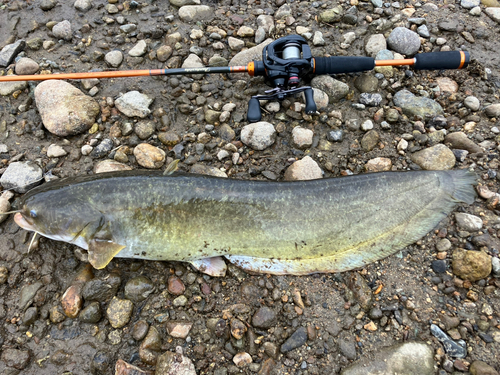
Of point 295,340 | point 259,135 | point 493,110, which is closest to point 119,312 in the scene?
point 295,340


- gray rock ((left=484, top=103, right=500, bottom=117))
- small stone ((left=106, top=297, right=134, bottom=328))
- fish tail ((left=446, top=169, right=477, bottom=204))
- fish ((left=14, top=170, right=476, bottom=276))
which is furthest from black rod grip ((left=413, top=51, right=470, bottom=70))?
small stone ((left=106, top=297, right=134, bottom=328))

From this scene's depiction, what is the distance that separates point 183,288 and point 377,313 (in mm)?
1912

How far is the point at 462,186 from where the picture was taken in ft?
10.8

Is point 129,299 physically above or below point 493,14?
below

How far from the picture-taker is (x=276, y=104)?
13.1 ft

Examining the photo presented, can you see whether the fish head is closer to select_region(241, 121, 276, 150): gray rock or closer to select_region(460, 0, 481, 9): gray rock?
select_region(241, 121, 276, 150): gray rock

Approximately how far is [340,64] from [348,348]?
10.7 feet

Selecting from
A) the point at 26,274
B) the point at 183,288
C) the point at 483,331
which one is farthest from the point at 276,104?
the point at 26,274

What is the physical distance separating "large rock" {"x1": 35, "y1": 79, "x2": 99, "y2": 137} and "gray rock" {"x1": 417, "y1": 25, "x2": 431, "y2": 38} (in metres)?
4.66

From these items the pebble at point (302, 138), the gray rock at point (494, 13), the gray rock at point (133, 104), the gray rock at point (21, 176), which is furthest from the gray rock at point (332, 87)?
the gray rock at point (21, 176)

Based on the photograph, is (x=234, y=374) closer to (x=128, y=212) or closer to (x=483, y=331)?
(x=128, y=212)

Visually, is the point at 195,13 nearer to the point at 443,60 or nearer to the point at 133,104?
the point at 133,104

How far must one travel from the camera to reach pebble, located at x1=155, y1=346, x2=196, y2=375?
8.96 feet

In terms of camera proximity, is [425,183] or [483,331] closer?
[483,331]
